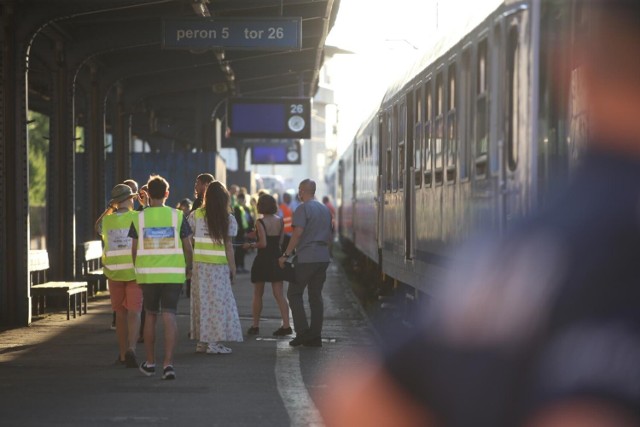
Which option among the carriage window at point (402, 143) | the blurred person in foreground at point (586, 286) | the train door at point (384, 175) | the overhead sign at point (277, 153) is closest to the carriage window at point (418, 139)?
the carriage window at point (402, 143)

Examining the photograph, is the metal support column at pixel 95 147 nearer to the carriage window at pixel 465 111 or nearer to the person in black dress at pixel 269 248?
the person in black dress at pixel 269 248

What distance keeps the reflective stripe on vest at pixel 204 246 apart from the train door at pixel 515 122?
5192 millimetres

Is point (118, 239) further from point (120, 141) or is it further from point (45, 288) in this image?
point (120, 141)

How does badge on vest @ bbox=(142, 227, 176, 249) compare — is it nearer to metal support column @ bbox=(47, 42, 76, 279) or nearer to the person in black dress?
the person in black dress

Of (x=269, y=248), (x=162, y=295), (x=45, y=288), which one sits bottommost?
(x=45, y=288)

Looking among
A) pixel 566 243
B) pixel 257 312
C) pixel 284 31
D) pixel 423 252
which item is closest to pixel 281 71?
pixel 284 31

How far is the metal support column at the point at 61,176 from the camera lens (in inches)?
862

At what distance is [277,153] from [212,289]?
3973 centimetres

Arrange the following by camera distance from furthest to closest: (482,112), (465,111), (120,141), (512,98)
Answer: (120,141), (465,111), (482,112), (512,98)

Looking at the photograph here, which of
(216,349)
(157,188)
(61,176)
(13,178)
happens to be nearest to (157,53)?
(61,176)

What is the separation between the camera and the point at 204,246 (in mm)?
15047

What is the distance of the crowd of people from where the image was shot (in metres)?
12.8

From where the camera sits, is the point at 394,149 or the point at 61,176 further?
the point at 61,176

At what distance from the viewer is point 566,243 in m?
8.88
